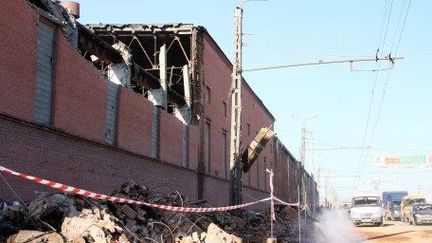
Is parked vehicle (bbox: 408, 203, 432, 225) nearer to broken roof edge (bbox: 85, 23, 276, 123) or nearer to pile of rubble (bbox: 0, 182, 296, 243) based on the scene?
broken roof edge (bbox: 85, 23, 276, 123)

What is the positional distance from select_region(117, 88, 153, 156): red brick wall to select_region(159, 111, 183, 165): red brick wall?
4.34 ft

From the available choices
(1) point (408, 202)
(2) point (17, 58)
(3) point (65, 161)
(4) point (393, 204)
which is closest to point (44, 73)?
(2) point (17, 58)

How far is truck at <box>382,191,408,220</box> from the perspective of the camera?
2205 inches

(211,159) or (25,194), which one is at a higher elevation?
(211,159)

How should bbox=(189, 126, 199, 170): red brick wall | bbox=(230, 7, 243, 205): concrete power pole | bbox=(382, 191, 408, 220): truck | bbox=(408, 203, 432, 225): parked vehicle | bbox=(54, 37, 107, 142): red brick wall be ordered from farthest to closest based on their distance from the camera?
bbox=(382, 191, 408, 220): truck → bbox=(408, 203, 432, 225): parked vehicle → bbox=(189, 126, 199, 170): red brick wall → bbox=(230, 7, 243, 205): concrete power pole → bbox=(54, 37, 107, 142): red brick wall

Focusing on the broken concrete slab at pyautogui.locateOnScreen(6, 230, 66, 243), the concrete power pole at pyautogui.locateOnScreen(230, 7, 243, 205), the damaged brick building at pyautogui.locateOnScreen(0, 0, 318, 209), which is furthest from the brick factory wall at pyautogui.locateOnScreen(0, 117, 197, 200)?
the concrete power pole at pyautogui.locateOnScreen(230, 7, 243, 205)

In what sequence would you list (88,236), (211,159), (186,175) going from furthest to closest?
(211,159) < (186,175) < (88,236)

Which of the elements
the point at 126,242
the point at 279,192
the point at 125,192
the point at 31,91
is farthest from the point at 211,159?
the point at 279,192

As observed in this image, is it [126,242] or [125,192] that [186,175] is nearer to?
[125,192]

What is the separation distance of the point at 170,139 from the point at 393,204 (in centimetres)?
4335

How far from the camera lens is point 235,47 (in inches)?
797

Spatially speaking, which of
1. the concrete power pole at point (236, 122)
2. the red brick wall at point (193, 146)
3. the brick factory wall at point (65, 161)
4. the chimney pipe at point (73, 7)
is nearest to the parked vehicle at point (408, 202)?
the red brick wall at point (193, 146)

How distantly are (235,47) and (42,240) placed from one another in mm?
13273

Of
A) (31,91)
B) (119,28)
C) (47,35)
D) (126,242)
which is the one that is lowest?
(126,242)
